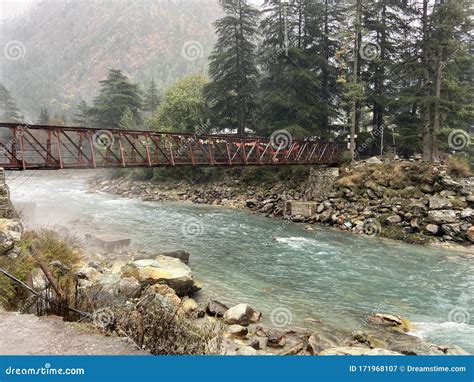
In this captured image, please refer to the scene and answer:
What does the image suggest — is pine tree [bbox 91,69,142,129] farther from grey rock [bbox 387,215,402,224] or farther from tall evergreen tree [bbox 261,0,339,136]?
grey rock [bbox 387,215,402,224]

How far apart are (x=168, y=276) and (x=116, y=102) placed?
4734 cm

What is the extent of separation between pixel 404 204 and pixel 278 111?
48.0 ft

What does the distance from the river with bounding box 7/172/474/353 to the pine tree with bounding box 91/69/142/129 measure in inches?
1241

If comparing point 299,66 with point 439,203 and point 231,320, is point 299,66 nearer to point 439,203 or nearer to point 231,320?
point 439,203

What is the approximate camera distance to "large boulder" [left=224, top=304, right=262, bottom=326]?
817 cm

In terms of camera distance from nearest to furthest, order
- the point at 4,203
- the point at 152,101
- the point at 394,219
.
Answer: the point at 4,203
the point at 394,219
the point at 152,101

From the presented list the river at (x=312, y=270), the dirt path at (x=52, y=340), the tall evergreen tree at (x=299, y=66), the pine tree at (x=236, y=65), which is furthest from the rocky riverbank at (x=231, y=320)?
the pine tree at (x=236, y=65)

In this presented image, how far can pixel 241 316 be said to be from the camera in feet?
27.0

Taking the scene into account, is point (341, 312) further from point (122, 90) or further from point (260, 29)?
point (122, 90)

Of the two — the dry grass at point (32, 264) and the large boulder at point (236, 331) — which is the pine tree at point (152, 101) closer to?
the dry grass at point (32, 264)

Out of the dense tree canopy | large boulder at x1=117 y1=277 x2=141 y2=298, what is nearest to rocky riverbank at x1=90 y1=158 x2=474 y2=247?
the dense tree canopy

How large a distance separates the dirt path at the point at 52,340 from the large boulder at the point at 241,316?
376 cm

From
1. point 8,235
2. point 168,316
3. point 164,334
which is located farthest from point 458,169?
point 8,235

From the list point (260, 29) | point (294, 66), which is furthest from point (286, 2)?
point (294, 66)
